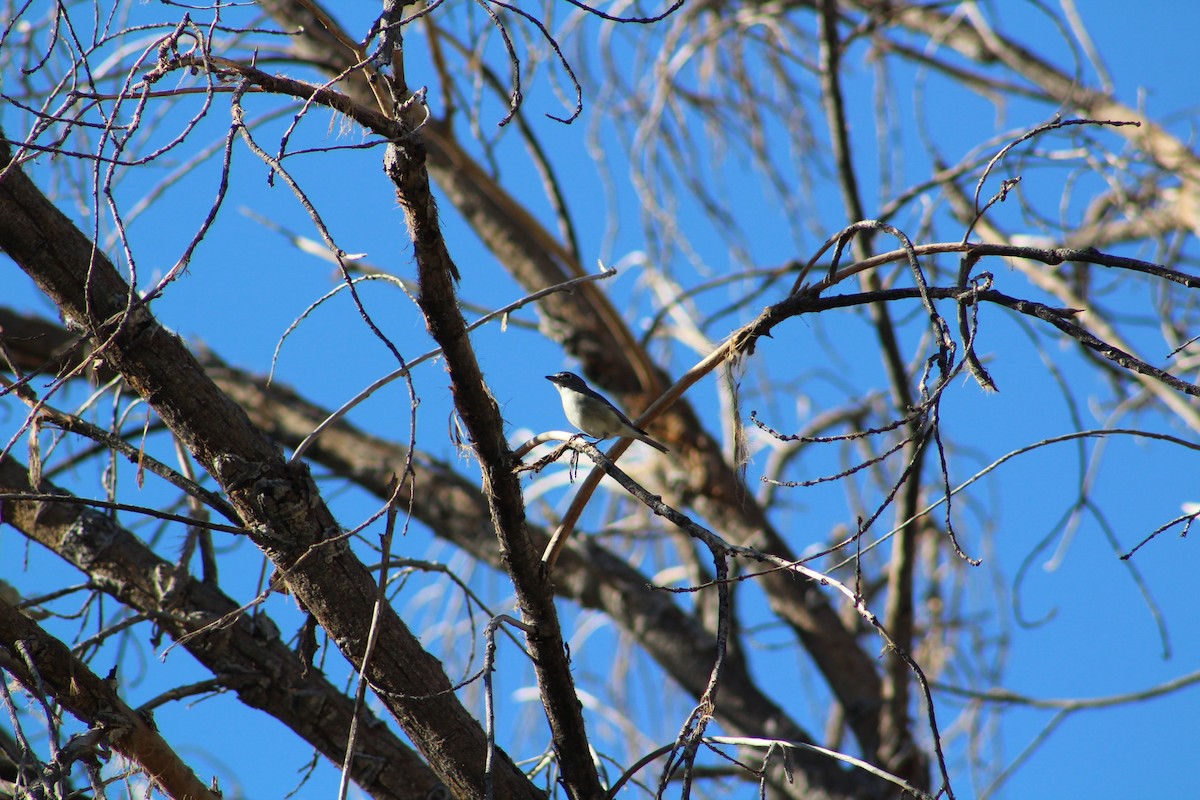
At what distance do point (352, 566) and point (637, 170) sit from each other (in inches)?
124

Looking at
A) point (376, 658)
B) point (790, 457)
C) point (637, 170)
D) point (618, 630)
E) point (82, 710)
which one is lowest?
point (82, 710)

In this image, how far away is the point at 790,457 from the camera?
6328 millimetres

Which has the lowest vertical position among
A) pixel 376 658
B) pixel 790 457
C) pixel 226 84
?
pixel 376 658

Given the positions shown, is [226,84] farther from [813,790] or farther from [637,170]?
[813,790]

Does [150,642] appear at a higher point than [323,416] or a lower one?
lower

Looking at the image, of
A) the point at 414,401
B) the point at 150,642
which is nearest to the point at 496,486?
the point at 414,401

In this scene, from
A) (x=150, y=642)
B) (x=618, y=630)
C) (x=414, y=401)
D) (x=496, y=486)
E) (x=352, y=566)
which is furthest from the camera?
(x=618, y=630)

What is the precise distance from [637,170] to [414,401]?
349 cm

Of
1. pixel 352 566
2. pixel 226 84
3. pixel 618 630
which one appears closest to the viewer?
pixel 226 84

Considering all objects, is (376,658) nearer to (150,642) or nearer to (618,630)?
(150,642)

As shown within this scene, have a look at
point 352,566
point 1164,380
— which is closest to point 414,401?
point 352,566

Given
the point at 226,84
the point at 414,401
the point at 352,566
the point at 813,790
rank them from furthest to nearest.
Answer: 1. the point at 813,790
2. the point at 352,566
3. the point at 414,401
4. the point at 226,84

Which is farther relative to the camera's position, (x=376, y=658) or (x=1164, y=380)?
(x=376, y=658)

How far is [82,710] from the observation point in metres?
2.36
